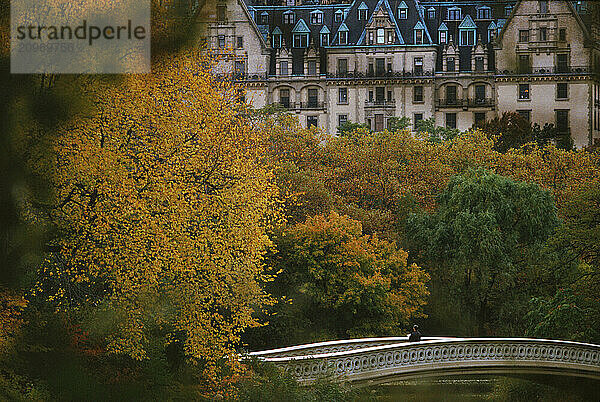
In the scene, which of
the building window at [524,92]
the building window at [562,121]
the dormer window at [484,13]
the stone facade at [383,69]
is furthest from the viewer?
the dormer window at [484,13]

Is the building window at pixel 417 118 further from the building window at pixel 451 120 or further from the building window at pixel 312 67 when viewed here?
the building window at pixel 312 67

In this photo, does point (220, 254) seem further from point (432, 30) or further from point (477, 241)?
point (432, 30)

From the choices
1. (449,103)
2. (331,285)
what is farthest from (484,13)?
(331,285)

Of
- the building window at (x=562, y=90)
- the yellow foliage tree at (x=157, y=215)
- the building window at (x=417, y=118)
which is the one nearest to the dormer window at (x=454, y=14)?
the building window at (x=417, y=118)

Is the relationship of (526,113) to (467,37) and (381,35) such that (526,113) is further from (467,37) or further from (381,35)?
(381,35)

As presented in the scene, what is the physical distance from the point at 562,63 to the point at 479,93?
1190cm

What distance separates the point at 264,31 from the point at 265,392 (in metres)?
39.0

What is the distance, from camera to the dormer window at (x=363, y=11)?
56.9 meters

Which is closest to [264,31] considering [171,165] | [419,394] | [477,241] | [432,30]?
[432,30]

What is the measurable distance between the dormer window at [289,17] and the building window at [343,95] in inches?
222

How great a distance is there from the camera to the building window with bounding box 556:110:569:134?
174 feet

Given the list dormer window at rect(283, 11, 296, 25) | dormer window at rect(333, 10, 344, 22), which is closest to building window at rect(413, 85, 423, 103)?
dormer window at rect(333, 10, 344, 22)

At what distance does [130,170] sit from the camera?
17.9 metres

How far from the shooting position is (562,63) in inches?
1731
